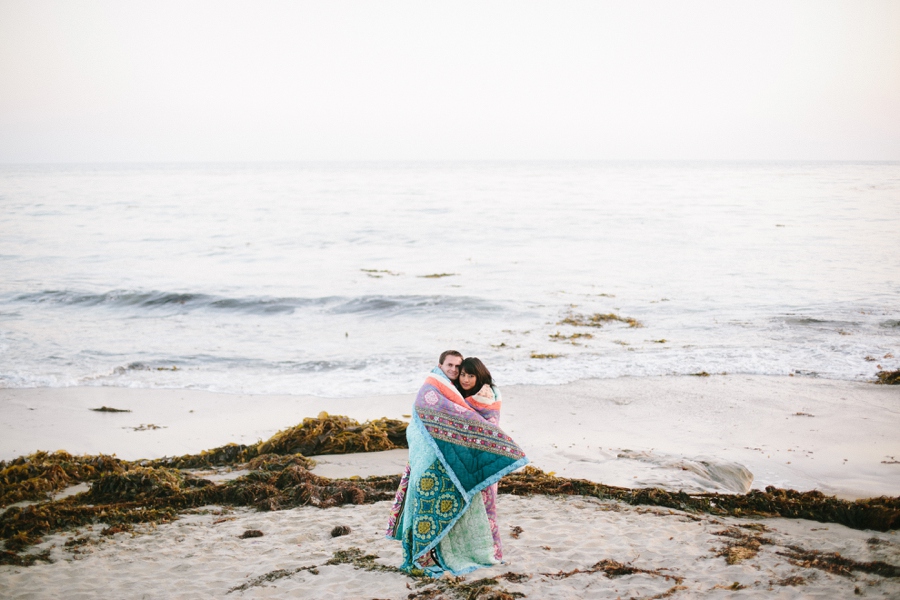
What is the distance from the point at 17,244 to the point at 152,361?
20.4 m

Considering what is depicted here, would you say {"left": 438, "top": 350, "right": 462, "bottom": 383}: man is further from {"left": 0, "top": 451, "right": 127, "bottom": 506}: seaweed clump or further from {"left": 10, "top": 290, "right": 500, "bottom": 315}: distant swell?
{"left": 10, "top": 290, "right": 500, "bottom": 315}: distant swell

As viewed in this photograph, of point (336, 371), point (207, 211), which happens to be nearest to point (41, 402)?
point (336, 371)

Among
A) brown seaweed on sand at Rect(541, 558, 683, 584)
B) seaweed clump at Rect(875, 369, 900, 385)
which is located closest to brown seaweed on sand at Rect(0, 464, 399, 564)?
brown seaweed on sand at Rect(541, 558, 683, 584)

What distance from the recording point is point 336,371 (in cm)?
1149

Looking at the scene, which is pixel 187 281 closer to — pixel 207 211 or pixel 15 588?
pixel 15 588

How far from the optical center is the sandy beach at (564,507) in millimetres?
4324

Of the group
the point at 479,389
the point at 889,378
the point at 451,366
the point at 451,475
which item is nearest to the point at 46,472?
the point at 451,475

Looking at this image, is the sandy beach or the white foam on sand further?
the sandy beach

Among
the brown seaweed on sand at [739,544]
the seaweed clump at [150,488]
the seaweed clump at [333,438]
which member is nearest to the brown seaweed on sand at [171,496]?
the seaweed clump at [150,488]

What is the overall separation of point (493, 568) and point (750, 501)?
2.64 meters

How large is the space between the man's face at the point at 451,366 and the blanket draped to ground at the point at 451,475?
53 mm

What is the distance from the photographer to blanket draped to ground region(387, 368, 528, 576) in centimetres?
409

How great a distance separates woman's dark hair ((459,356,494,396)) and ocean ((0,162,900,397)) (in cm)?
612

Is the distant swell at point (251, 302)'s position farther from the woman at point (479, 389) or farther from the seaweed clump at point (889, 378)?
the woman at point (479, 389)
